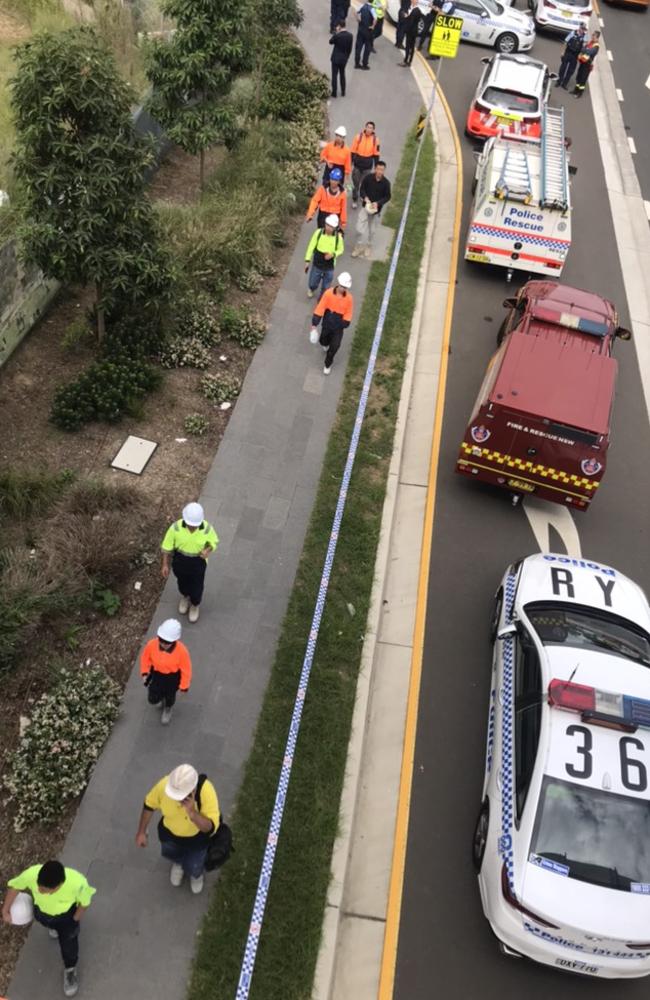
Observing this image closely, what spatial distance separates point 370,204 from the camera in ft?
44.7

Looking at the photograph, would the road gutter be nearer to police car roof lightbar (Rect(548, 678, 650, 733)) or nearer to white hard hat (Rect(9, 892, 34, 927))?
police car roof lightbar (Rect(548, 678, 650, 733))

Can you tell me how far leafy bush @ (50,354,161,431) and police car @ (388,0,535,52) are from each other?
17.7 metres

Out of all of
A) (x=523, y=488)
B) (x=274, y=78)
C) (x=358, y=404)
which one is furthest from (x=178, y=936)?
(x=274, y=78)

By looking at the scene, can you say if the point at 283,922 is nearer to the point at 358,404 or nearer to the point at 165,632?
the point at 165,632

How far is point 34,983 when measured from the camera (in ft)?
19.6

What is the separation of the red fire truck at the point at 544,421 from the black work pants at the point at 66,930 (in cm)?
654

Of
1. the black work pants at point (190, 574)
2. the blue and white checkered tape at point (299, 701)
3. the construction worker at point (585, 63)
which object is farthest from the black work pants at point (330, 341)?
the construction worker at point (585, 63)

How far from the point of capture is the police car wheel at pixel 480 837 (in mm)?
6805

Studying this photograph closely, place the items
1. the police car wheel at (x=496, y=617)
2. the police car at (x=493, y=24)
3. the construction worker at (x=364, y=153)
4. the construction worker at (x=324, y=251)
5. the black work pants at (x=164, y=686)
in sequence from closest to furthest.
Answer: the black work pants at (x=164, y=686)
the police car wheel at (x=496, y=617)
the construction worker at (x=324, y=251)
the construction worker at (x=364, y=153)
the police car at (x=493, y=24)

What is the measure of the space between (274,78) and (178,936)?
672 inches

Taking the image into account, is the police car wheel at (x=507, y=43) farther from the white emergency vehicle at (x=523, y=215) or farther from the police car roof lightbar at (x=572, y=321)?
the police car roof lightbar at (x=572, y=321)

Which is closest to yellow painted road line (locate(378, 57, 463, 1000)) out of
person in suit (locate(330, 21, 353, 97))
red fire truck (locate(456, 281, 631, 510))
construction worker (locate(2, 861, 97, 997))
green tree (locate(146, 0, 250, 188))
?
red fire truck (locate(456, 281, 631, 510))

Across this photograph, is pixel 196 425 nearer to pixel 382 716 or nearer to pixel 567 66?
pixel 382 716

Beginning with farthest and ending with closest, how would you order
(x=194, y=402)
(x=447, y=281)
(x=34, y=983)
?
(x=447, y=281) → (x=194, y=402) → (x=34, y=983)
